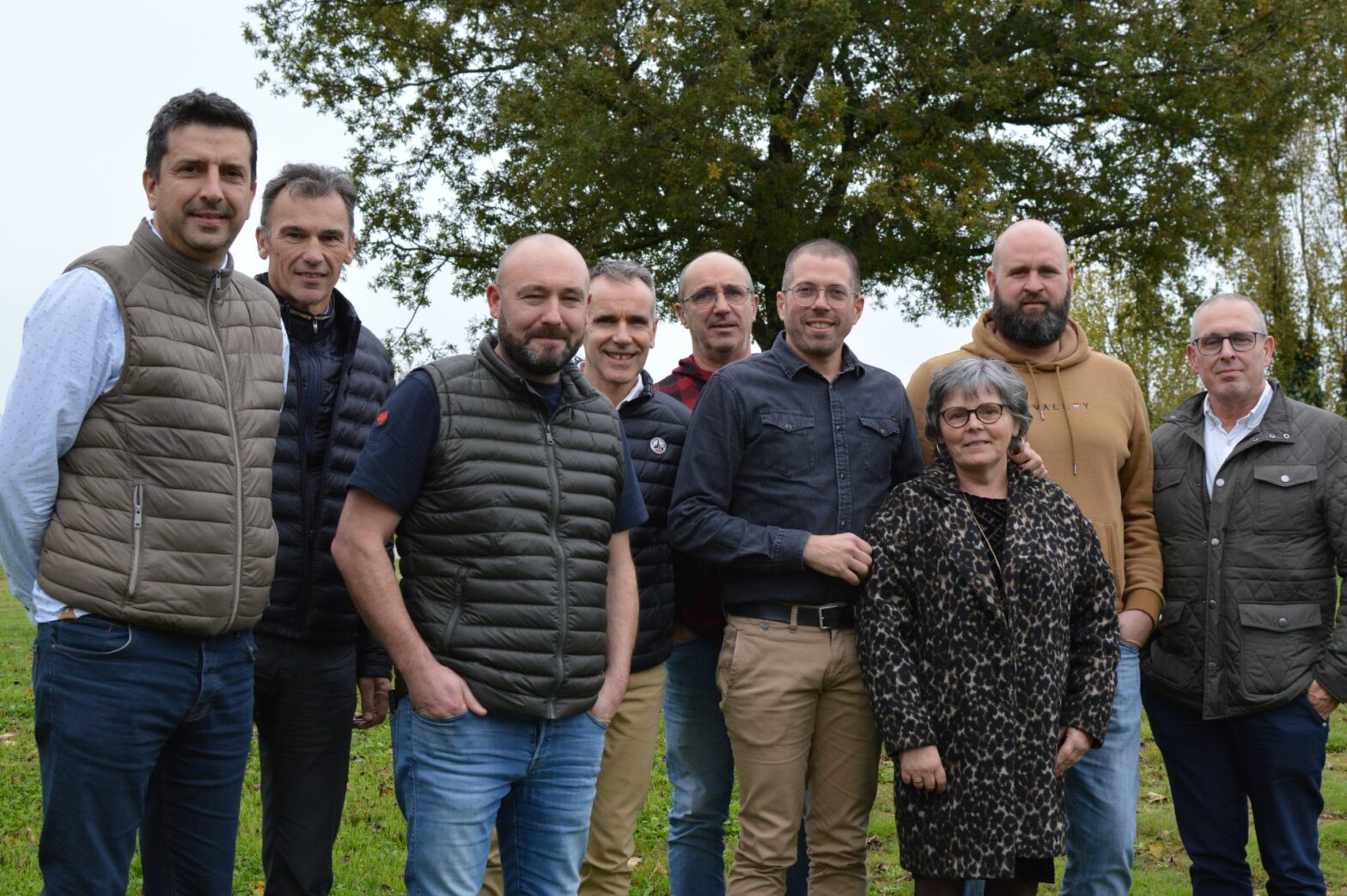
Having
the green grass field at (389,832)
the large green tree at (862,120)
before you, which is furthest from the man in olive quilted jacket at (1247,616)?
the large green tree at (862,120)

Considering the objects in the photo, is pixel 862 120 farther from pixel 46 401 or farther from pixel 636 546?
pixel 46 401

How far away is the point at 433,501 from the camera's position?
354 centimetres

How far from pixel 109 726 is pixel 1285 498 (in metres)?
4.10

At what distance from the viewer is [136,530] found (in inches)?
126

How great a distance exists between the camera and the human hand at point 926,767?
4.00m

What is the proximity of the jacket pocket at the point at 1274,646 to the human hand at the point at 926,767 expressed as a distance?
1.40 meters

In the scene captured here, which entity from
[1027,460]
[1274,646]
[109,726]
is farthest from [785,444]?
[109,726]

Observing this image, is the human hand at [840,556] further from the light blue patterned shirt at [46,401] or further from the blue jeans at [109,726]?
the light blue patterned shirt at [46,401]

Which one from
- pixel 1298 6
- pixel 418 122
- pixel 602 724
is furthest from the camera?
pixel 418 122

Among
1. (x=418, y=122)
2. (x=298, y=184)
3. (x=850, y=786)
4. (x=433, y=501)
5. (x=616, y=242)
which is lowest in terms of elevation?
(x=850, y=786)

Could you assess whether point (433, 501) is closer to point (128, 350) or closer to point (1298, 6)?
point (128, 350)

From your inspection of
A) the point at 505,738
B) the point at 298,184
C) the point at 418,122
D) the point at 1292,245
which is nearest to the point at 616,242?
the point at 418,122

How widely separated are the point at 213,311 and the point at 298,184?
3.04 feet

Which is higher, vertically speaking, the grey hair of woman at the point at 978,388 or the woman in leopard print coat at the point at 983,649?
the grey hair of woman at the point at 978,388
